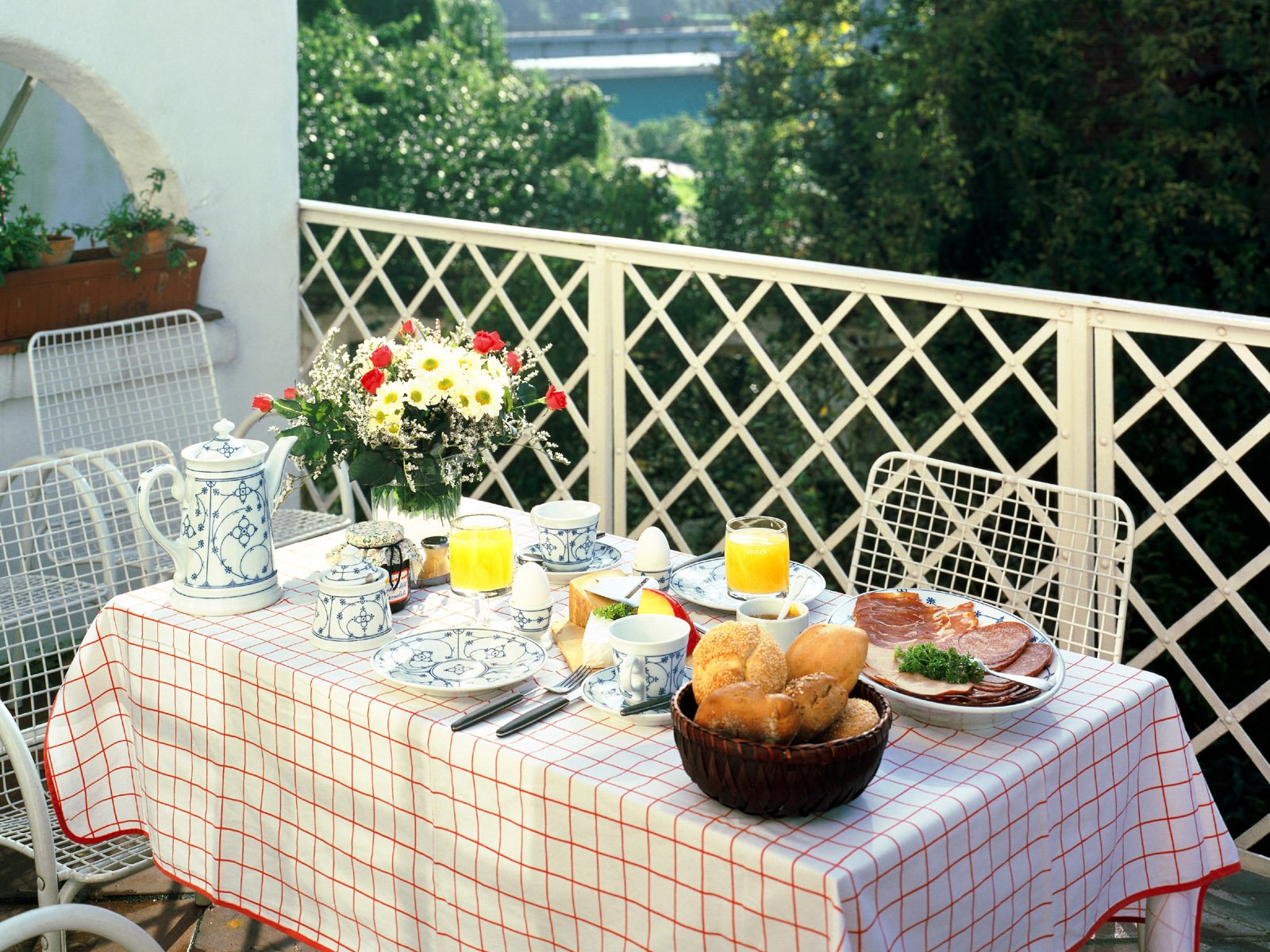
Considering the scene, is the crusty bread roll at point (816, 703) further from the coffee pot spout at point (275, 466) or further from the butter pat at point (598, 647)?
the coffee pot spout at point (275, 466)

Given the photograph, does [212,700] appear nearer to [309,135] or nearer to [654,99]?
[309,135]

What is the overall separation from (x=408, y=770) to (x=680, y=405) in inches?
184

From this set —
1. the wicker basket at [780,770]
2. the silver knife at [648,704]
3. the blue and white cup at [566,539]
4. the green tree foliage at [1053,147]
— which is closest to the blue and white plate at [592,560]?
the blue and white cup at [566,539]

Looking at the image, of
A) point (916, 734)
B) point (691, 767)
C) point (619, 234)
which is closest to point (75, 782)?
point (691, 767)

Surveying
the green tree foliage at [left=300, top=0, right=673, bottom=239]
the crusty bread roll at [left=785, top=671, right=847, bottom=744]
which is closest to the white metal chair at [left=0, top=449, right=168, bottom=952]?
the crusty bread roll at [left=785, top=671, right=847, bottom=744]

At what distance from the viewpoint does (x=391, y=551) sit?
6.30 feet

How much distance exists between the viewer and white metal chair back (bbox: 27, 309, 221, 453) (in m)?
3.27

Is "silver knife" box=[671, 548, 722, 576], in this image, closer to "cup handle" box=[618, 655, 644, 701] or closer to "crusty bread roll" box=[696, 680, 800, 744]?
"cup handle" box=[618, 655, 644, 701]

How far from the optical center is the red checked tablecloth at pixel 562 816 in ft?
4.40

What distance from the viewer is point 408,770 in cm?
160

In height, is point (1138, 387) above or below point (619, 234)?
below

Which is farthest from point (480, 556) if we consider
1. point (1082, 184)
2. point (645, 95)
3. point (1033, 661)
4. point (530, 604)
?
point (645, 95)

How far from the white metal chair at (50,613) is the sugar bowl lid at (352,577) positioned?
443 millimetres

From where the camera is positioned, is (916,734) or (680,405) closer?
(916,734)
